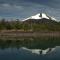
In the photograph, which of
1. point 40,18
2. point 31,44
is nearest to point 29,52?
point 31,44

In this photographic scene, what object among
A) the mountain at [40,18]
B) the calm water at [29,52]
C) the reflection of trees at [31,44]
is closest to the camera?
the calm water at [29,52]

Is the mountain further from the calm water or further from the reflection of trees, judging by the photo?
the calm water

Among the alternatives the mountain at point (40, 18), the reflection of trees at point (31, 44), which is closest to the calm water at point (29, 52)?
the reflection of trees at point (31, 44)

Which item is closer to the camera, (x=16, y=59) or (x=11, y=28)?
(x=16, y=59)

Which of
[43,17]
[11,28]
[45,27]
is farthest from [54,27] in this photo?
[43,17]

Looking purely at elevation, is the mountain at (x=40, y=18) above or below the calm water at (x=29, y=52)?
above

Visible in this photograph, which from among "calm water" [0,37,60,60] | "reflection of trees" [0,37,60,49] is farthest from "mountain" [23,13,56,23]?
"calm water" [0,37,60,60]

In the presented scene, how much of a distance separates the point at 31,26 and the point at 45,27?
5717 millimetres

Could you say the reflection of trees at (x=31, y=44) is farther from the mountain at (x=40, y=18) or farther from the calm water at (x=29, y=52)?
the mountain at (x=40, y=18)

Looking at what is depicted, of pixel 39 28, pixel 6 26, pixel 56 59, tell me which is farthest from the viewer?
pixel 39 28

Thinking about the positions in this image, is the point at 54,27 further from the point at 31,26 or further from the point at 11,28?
the point at 11,28

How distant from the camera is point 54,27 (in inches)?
3563

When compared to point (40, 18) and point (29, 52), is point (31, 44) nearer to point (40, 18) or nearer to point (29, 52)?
point (29, 52)

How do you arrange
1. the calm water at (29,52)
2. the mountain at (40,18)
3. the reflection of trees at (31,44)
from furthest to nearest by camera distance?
1. the mountain at (40,18)
2. the reflection of trees at (31,44)
3. the calm water at (29,52)
